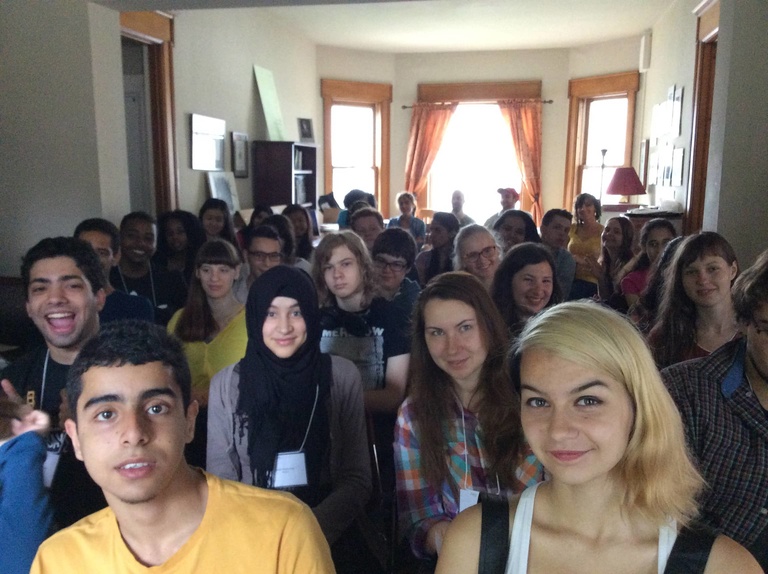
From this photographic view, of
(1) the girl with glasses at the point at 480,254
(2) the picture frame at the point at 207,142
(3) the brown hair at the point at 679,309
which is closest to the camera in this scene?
(3) the brown hair at the point at 679,309

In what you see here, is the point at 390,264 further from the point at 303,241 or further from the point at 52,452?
the point at 52,452

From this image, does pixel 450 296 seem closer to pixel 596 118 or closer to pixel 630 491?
pixel 630 491

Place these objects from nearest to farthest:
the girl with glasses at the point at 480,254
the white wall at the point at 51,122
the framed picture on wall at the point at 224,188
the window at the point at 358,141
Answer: the girl with glasses at the point at 480,254 < the white wall at the point at 51,122 < the framed picture on wall at the point at 224,188 < the window at the point at 358,141

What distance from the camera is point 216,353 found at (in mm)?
2463

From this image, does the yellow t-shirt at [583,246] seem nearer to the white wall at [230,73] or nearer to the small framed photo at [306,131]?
the white wall at [230,73]

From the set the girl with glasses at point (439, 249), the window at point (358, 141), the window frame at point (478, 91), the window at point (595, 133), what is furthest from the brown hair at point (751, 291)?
the window frame at point (478, 91)

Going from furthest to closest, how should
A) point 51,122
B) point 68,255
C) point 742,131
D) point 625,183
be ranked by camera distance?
point 625,183 → point 51,122 → point 742,131 → point 68,255

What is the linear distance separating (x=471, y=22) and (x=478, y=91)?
1.96 metres

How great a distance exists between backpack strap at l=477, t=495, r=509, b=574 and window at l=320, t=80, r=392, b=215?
815 cm

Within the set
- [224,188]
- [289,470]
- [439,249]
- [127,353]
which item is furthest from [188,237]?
[127,353]

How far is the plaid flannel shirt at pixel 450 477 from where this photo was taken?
1.64 m

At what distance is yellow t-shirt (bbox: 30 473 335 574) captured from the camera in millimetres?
1070

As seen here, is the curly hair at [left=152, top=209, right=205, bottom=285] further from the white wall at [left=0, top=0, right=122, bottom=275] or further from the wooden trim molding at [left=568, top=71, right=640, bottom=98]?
the wooden trim molding at [left=568, top=71, right=640, bottom=98]

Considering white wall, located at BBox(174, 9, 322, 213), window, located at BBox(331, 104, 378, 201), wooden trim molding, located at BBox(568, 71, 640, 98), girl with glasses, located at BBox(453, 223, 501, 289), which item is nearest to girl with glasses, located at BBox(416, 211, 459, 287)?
girl with glasses, located at BBox(453, 223, 501, 289)
